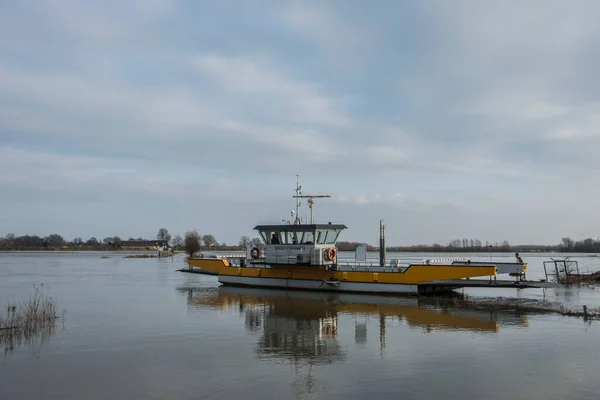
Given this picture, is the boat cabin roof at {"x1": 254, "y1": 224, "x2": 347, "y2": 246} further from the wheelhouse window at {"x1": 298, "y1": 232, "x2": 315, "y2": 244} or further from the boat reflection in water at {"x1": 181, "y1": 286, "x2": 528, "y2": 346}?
the boat reflection in water at {"x1": 181, "y1": 286, "x2": 528, "y2": 346}

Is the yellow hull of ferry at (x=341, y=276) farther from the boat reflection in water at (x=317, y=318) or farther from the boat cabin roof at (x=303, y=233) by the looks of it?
the boat cabin roof at (x=303, y=233)

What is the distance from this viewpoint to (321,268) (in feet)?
100

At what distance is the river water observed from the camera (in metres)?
10.9

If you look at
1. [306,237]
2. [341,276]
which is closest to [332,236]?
[306,237]

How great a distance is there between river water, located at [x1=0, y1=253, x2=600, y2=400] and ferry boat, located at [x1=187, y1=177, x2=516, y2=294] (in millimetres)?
3837

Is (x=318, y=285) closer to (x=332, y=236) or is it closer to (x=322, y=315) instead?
(x=332, y=236)

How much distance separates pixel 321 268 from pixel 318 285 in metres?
1.12

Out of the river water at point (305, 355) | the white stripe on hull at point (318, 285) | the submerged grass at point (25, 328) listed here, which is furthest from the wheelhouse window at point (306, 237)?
the submerged grass at point (25, 328)

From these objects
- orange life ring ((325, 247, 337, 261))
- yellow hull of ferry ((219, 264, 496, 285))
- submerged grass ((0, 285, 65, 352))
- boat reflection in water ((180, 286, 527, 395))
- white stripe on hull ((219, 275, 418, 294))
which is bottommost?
boat reflection in water ((180, 286, 527, 395))

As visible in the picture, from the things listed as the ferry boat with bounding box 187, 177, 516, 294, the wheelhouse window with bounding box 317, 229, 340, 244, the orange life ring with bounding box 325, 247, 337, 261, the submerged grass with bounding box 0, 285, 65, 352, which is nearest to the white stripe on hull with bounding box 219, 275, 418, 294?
the ferry boat with bounding box 187, 177, 516, 294

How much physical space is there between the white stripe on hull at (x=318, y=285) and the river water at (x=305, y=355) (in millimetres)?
4144

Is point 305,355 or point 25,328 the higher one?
point 25,328

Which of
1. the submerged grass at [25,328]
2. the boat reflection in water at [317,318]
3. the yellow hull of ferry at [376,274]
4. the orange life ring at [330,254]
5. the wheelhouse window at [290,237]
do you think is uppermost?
the wheelhouse window at [290,237]

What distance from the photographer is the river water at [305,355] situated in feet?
35.6
